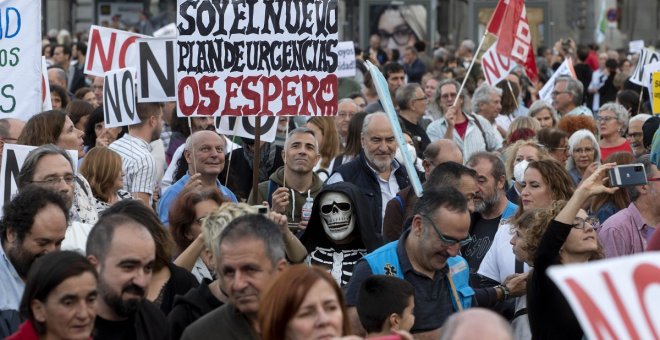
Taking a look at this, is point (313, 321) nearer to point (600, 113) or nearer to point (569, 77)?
point (600, 113)

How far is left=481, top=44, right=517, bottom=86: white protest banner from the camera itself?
15.9m

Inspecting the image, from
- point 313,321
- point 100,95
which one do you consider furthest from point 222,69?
point 100,95

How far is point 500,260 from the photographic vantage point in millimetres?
7582

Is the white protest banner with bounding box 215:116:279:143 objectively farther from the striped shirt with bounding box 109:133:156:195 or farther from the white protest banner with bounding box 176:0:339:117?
the white protest banner with bounding box 176:0:339:117

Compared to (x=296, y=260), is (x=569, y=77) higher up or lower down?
higher up

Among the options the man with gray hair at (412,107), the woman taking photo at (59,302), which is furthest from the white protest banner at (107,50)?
the woman taking photo at (59,302)

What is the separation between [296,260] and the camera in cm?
710

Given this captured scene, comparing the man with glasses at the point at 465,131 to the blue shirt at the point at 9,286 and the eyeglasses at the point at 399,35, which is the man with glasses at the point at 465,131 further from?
the eyeglasses at the point at 399,35

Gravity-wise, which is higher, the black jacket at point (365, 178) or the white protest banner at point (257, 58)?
the white protest banner at point (257, 58)

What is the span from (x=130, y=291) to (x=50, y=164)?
1873 mm

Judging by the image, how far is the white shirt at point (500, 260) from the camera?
7.54 metres

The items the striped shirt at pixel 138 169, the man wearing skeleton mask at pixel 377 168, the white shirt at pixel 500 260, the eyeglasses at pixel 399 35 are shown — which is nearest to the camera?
the white shirt at pixel 500 260

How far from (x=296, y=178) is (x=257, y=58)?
3.07 feet

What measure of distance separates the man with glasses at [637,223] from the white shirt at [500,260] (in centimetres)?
58
